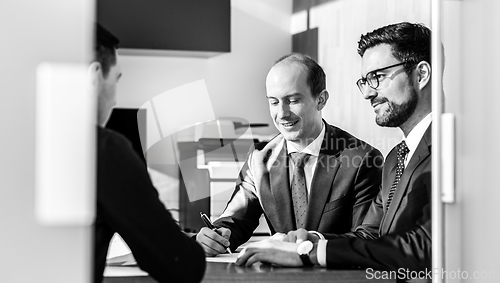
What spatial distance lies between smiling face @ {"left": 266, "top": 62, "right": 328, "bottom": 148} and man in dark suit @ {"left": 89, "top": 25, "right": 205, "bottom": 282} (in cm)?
47

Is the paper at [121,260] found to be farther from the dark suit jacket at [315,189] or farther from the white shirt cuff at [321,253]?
the white shirt cuff at [321,253]

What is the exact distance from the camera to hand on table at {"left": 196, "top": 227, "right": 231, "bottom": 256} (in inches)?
86.3

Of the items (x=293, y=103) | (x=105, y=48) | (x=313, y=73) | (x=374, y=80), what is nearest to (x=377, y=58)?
(x=374, y=80)

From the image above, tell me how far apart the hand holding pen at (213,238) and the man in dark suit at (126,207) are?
57mm

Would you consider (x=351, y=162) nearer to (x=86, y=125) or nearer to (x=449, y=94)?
(x=449, y=94)

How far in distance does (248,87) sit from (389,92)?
0.55 m

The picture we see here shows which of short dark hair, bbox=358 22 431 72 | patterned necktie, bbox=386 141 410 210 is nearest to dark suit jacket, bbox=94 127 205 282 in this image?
patterned necktie, bbox=386 141 410 210

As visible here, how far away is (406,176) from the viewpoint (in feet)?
8.14

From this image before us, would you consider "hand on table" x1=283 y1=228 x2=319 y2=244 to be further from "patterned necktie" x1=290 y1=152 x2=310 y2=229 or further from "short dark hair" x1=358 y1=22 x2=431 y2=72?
"short dark hair" x1=358 y1=22 x2=431 y2=72

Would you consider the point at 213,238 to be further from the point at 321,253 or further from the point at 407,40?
the point at 407,40

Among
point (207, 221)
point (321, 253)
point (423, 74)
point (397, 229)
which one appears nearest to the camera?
point (207, 221)

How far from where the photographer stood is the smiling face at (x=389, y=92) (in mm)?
2492

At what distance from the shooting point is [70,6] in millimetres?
1968

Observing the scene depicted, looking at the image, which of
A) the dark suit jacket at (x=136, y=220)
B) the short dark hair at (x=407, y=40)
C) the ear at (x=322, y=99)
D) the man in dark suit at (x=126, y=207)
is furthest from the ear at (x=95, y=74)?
the short dark hair at (x=407, y=40)
